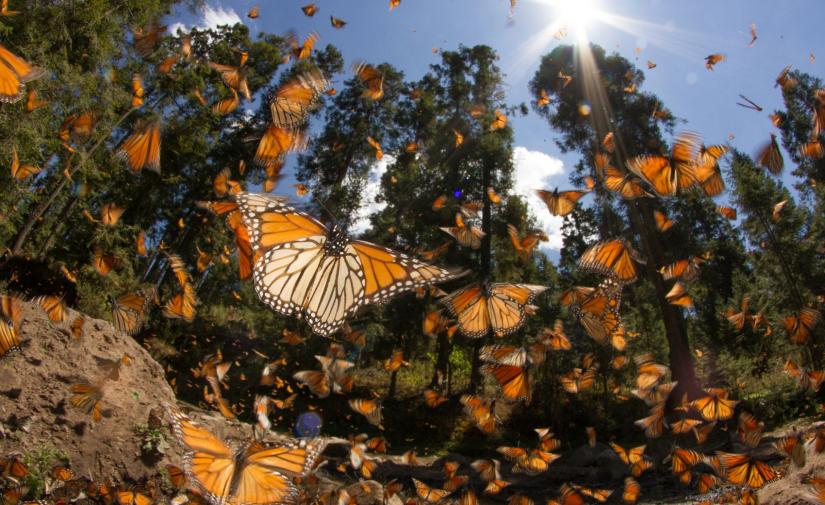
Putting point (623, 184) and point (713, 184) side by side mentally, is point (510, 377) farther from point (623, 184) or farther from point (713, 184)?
point (713, 184)

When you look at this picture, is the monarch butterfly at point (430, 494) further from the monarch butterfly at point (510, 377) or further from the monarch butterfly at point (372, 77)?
the monarch butterfly at point (372, 77)

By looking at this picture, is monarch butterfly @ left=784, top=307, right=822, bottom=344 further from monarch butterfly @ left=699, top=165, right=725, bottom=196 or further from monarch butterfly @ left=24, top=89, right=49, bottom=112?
monarch butterfly @ left=24, top=89, right=49, bottom=112

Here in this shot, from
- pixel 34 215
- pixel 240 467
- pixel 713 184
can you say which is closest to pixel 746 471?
pixel 713 184

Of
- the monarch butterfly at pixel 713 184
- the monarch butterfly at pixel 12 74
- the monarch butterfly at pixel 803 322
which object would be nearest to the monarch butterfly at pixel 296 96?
the monarch butterfly at pixel 12 74

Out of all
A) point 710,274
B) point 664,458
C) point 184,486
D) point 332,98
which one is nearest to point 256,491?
point 184,486

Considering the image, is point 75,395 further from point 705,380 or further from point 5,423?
point 705,380

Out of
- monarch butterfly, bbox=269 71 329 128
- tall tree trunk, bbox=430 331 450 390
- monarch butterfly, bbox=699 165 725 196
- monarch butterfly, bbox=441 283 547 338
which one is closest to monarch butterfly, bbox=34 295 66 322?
monarch butterfly, bbox=269 71 329 128
